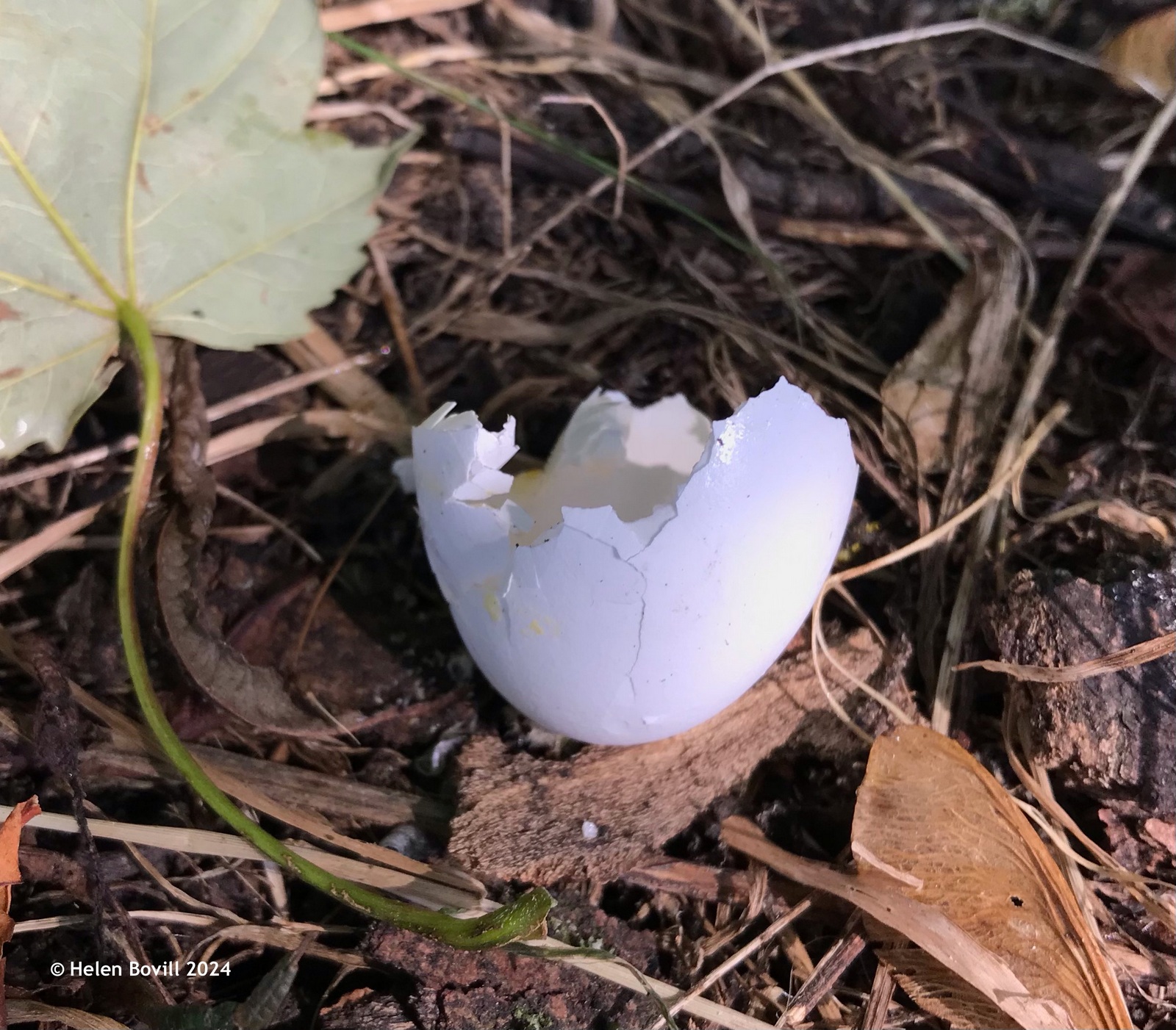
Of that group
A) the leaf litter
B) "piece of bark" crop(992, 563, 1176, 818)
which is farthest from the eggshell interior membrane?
"piece of bark" crop(992, 563, 1176, 818)

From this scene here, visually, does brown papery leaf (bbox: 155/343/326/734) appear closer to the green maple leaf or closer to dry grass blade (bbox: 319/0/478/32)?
the green maple leaf

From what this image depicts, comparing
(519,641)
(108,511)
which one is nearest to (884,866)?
(519,641)

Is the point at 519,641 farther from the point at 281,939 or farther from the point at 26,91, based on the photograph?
the point at 26,91

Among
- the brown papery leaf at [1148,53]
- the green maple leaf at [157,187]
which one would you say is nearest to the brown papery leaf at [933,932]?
the green maple leaf at [157,187]

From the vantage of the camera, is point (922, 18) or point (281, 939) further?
point (922, 18)

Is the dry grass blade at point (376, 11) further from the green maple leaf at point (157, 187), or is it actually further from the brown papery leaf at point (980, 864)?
the brown papery leaf at point (980, 864)

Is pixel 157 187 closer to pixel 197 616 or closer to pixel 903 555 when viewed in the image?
pixel 197 616
